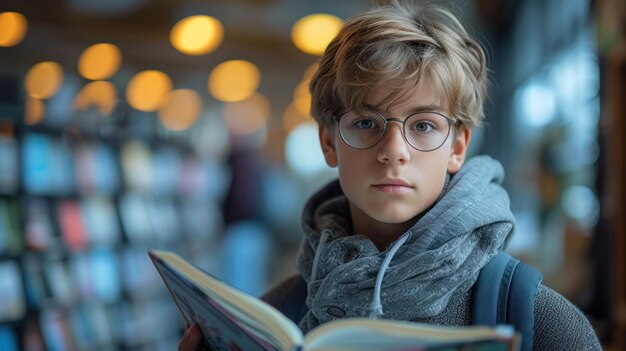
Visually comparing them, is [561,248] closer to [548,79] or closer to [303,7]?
[548,79]

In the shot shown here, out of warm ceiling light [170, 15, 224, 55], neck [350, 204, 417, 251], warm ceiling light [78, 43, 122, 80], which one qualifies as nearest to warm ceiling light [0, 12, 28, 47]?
warm ceiling light [170, 15, 224, 55]

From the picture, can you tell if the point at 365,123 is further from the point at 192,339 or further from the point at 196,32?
the point at 196,32

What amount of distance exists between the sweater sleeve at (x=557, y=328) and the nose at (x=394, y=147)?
290 mm

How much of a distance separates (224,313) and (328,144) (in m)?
0.43

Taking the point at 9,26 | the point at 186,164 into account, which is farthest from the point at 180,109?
the point at 186,164

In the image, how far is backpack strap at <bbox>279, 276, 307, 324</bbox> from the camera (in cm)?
142

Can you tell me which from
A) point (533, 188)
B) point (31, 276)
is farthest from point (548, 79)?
point (31, 276)

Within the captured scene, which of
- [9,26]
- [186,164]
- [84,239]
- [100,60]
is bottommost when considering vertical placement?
[84,239]

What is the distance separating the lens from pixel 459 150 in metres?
1.32

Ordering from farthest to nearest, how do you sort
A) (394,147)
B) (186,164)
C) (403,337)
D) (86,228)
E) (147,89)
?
(147,89) < (186,164) < (86,228) < (394,147) < (403,337)

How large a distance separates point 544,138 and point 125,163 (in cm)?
350

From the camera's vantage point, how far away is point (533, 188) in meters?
6.61

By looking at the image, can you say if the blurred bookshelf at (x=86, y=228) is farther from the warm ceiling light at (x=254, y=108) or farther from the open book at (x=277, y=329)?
the warm ceiling light at (x=254, y=108)

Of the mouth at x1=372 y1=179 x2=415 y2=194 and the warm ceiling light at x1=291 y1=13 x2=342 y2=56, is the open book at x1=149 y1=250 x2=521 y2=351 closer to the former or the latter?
the mouth at x1=372 y1=179 x2=415 y2=194
